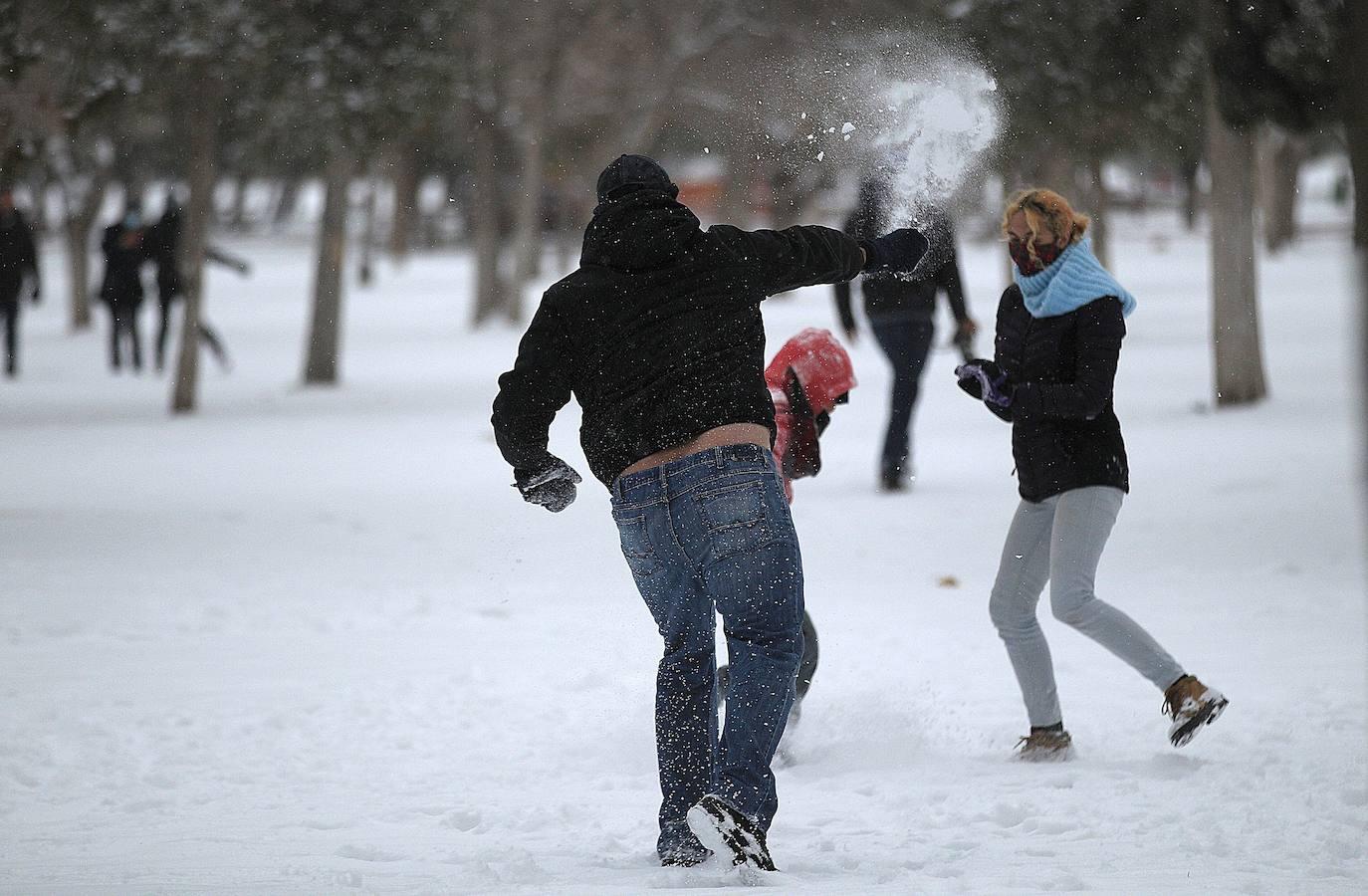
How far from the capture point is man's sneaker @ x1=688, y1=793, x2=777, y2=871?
158 inches

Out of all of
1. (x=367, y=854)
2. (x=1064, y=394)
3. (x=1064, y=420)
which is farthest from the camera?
(x=1064, y=420)

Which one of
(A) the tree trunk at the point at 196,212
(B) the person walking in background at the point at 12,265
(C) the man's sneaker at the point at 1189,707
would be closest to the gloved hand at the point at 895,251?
(C) the man's sneaker at the point at 1189,707

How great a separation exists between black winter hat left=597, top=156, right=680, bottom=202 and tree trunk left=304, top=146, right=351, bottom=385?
587 inches

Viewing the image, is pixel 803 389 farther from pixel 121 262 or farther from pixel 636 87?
pixel 636 87

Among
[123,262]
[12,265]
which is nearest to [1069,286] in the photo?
[12,265]

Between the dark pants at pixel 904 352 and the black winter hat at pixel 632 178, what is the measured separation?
20.5ft

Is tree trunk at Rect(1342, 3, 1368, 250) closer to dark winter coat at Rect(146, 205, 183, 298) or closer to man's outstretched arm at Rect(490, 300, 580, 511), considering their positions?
man's outstretched arm at Rect(490, 300, 580, 511)

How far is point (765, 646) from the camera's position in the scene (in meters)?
4.09

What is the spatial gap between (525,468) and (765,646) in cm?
72

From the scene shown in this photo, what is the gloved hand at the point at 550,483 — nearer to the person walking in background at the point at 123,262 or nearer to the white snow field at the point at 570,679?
the white snow field at the point at 570,679

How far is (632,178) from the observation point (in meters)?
4.14

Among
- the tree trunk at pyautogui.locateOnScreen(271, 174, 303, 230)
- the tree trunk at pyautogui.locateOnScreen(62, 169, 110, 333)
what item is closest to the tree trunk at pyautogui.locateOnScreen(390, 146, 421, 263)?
the tree trunk at pyautogui.locateOnScreen(271, 174, 303, 230)

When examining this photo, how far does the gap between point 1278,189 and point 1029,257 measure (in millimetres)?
35825

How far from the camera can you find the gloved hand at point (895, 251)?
4.50 meters
